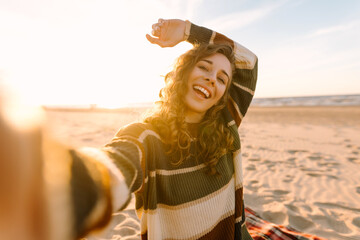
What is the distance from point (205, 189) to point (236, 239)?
0.72 m

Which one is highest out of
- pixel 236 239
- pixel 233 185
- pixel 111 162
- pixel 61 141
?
pixel 61 141

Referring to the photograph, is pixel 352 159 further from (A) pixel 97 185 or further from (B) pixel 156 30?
(A) pixel 97 185

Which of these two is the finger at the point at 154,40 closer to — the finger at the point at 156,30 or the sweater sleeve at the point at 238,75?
the finger at the point at 156,30

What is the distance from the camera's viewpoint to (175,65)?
227cm

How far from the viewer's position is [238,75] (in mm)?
2375

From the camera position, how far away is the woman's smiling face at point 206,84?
195 centimetres

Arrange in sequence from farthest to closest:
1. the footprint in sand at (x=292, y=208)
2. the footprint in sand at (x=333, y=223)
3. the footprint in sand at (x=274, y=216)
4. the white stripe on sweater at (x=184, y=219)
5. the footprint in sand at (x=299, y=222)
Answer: the footprint in sand at (x=292, y=208) → the footprint in sand at (x=274, y=216) → the footprint in sand at (x=299, y=222) → the footprint in sand at (x=333, y=223) → the white stripe on sweater at (x=184, y=219)

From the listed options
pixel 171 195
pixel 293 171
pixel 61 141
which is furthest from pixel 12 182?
pixel 293 171

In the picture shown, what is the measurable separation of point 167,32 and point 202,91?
0.83m

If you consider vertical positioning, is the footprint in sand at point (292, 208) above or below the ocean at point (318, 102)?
below

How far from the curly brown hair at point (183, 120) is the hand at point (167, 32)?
0.21 metres

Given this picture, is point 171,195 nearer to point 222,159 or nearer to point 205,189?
point 205,189

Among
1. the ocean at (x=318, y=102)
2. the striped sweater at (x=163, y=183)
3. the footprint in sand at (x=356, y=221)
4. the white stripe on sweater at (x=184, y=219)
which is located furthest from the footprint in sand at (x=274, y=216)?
the ocean at (x=318, y=102)

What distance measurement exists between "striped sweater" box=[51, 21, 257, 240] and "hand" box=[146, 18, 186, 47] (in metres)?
0.14
